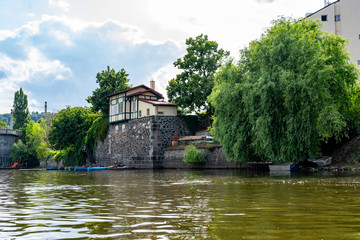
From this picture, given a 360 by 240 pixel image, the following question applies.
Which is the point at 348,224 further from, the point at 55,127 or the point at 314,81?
the point at 55,127

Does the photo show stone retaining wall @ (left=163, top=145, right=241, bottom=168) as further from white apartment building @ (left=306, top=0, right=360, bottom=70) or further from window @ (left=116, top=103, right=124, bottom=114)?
white apartment building @ (left=306, top=0, right=360, bottom=70)

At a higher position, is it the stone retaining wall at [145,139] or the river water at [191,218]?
the stone retaining wall at [145,139]

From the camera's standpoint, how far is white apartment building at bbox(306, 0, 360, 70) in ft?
144

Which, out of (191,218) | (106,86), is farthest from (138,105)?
(191,218)

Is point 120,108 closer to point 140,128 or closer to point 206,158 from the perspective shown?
point 140,128

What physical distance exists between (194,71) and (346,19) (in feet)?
61.3

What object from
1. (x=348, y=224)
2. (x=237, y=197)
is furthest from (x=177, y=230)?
(x=237, y=197)

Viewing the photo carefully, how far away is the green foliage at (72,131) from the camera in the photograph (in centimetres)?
5247

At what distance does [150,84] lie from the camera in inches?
1966

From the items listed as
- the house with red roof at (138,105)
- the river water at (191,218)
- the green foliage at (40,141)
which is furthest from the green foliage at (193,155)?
the green foliage at (40,141)

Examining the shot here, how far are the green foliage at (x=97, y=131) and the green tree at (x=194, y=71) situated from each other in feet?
39.4

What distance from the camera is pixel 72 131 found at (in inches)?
2093

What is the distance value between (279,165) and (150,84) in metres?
30.2

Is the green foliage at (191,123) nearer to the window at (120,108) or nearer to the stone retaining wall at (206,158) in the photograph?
the stone retaining wall at (206,158)
